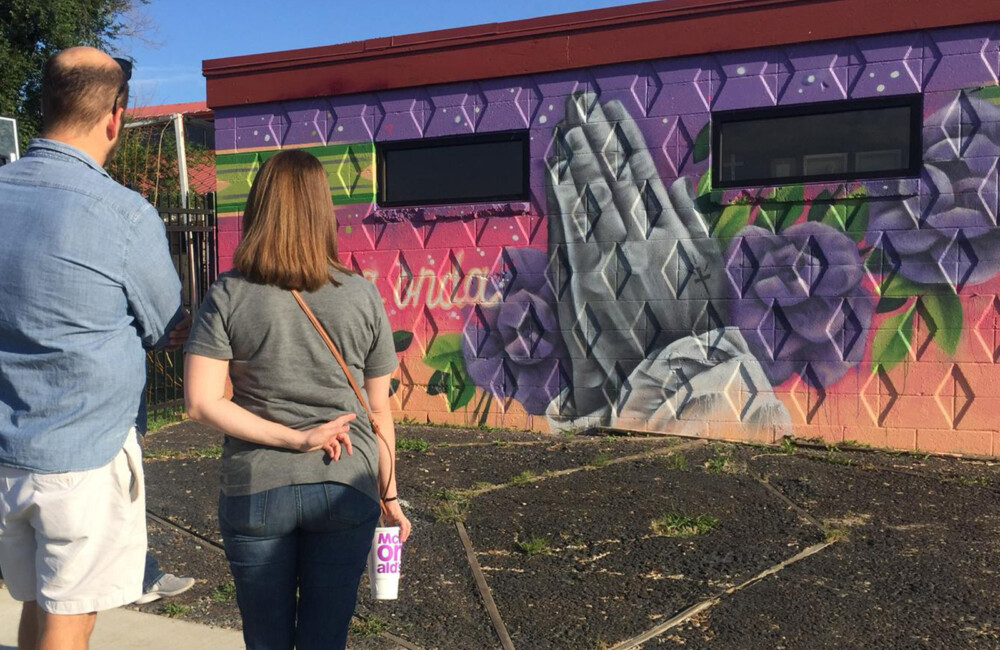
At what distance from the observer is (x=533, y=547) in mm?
4719

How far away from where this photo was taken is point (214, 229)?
365 inches

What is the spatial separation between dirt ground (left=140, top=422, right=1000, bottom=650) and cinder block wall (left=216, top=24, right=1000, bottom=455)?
536 mm

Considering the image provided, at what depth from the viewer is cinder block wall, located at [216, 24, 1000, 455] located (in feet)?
21.8

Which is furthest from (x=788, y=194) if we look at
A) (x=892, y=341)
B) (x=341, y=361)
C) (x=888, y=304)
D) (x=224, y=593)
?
(x=341, y=361)

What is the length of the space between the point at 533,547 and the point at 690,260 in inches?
133

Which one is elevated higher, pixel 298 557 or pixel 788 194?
pixel 788 194

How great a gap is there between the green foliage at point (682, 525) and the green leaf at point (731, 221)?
2.74 metres

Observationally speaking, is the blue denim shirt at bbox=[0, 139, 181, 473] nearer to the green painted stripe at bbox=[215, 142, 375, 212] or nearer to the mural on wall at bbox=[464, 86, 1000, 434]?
the mural on wall at bbox=[464, 86, 1000, 434]

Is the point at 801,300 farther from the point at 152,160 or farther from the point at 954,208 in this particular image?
the point at 152,160

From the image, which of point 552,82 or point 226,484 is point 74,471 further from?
point 552,82

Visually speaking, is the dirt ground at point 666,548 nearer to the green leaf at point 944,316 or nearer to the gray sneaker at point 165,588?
the gray sneaker at point 165,588

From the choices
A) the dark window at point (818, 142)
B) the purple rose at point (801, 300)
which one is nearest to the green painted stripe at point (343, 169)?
the dark window at point (818, 142)

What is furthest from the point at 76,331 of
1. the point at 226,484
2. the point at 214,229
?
the point at 214,229

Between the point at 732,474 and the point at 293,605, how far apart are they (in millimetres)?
4301
